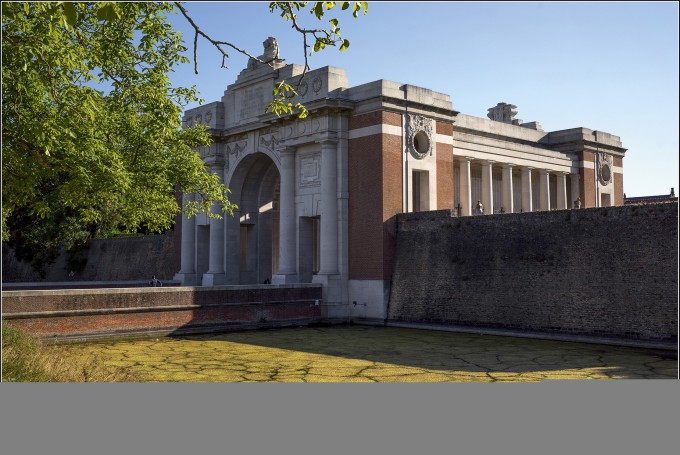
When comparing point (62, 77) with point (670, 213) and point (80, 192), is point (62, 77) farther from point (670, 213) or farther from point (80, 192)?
point (670, 213)

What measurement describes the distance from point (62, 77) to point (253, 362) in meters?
7.48

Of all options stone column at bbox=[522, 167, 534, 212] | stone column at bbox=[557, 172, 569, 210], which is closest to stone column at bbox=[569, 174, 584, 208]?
stone column at bbox=[557, 172, 569, 210]

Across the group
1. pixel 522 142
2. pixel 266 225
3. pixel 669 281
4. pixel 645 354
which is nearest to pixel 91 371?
pixel 645 354

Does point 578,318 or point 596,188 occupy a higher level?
point 596,188

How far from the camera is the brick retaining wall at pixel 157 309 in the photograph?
18.8 m

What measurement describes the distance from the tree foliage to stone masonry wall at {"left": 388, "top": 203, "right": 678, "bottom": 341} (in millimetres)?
8393

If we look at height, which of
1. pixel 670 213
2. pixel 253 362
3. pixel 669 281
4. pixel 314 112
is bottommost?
pixel 253 362

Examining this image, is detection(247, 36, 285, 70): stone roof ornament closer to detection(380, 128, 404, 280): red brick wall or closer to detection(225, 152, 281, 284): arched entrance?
detection(225, 152, 281, 284): arched entrance

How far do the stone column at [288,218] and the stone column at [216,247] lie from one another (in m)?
4.83

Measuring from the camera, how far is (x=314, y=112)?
1054 inches

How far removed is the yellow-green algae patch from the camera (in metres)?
13.5

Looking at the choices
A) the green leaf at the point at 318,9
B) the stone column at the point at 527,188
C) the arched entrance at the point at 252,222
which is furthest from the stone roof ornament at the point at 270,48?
the green leaf at the point at 318,9

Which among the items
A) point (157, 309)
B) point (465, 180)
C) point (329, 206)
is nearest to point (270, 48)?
point (329, 206)

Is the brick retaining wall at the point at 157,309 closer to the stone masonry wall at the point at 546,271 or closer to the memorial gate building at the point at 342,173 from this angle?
the memorial gate building at the point at 342,173
